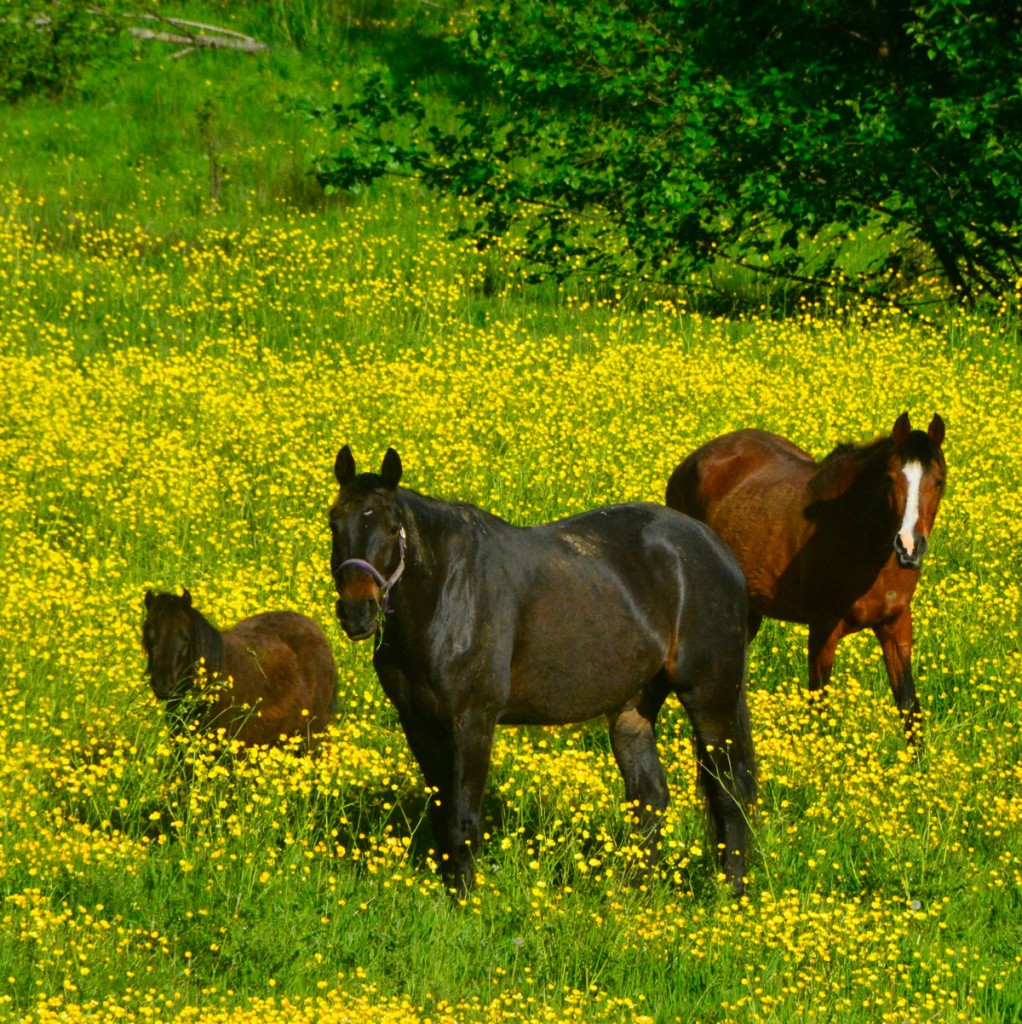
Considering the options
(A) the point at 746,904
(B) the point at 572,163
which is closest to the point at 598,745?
(A) the point at 746,904

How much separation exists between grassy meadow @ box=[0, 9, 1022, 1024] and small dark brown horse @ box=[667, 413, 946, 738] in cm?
44

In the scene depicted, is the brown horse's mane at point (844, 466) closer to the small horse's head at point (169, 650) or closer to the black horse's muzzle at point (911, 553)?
the black horse's muzzle at point (911, 553)

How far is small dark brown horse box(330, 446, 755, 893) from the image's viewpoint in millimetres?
5758

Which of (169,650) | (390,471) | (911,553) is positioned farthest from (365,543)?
(911,553)

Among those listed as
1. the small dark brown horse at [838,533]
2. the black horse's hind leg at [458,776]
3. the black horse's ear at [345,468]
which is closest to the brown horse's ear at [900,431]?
the small dark brown horse at [838,533]

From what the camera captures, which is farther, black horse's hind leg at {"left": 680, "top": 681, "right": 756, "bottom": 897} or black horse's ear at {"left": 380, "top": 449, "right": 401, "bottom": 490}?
black horse's hind leg at {"left": 680, "top": 681, "right": 756, "bottom": 897}

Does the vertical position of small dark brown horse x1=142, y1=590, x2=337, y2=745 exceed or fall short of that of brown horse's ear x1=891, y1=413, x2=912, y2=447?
it falls short

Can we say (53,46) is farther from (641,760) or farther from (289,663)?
(641,760)

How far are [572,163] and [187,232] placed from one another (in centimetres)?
466

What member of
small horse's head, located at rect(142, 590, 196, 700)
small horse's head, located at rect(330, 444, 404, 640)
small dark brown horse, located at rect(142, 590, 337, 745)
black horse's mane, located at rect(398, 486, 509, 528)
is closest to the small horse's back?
small dark brown horse, located at rect(142, 590, 337, 745)

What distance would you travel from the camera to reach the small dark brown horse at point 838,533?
293 inches

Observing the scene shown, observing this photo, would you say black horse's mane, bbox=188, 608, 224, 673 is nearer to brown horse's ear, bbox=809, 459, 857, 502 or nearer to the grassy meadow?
the grassy meadow

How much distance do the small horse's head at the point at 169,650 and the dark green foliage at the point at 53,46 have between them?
1692cm

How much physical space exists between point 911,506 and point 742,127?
8322mm
